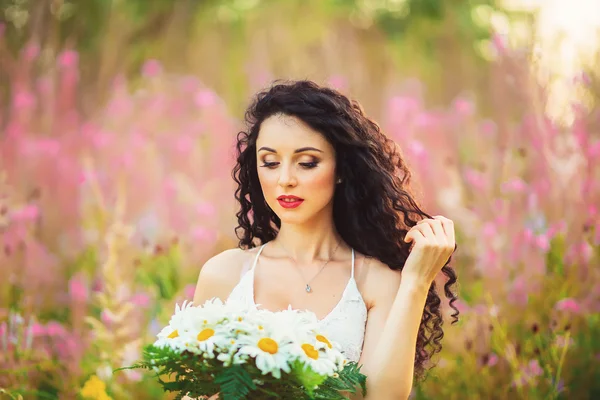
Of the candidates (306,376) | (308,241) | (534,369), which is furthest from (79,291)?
(534,369)

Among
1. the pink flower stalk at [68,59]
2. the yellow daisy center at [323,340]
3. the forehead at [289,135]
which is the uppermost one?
the pink flower stalk at [68,59]

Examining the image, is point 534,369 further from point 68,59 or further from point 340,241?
point 68,59

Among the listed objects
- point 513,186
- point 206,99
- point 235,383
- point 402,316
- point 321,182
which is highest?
point 206,99

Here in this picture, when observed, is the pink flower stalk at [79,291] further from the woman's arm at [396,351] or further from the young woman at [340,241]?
the woman's arm at [396,351]

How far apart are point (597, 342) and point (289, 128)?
7.78 ft

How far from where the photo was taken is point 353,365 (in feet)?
8.11

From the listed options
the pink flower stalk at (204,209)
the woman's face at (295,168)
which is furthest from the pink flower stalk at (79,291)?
the woman's face at (295,168)

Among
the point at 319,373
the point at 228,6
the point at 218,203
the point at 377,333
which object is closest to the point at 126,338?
the point at 218,203

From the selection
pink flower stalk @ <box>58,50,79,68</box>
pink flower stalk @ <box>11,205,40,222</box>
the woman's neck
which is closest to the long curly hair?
the woman's neck

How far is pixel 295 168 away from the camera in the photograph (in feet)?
9.04

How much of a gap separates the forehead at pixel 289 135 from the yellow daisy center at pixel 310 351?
0.81 metres

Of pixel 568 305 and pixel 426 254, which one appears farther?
pixel 568 305

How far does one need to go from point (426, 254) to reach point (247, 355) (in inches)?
31.8

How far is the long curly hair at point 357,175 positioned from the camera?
9.37 ft
